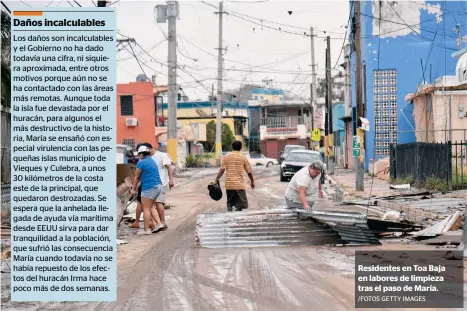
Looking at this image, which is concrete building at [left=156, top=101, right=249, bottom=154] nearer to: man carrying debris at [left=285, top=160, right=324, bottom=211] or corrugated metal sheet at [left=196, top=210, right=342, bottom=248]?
man carrying debris at [left=285, top=160, right=324, bottom=211]

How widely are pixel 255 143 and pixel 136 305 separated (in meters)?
79.5

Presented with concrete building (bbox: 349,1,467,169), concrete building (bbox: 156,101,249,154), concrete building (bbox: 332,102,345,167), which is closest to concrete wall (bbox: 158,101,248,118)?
concrete building (bbox: 156,101,249,154)

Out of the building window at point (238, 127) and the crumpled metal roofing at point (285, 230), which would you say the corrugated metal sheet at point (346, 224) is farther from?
the building window at point (238, 127)

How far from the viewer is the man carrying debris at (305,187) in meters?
11.3

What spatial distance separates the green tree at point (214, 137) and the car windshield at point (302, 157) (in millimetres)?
41017

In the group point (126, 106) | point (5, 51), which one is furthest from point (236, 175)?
point (126, 106)

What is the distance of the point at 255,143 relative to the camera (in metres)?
86.5

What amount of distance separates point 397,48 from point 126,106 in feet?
77.3

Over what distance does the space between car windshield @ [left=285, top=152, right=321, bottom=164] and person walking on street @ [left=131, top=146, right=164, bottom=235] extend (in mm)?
20630

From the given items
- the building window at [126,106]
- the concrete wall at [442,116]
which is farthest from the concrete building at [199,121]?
the concrete wall at [442,116]

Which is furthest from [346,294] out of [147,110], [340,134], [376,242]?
[340,134]

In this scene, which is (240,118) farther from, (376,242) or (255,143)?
(376,242)

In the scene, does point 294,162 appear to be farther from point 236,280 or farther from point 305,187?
point 236,280

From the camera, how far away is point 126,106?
56781mm
